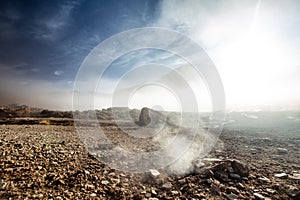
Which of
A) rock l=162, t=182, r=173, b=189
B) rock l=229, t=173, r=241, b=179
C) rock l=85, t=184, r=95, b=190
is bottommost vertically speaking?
rock l=162, t=182, r=173, b=189

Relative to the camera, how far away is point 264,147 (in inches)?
424

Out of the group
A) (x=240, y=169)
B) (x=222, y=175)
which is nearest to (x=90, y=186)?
(x=222, y=175)

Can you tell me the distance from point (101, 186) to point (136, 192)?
84 centimetres

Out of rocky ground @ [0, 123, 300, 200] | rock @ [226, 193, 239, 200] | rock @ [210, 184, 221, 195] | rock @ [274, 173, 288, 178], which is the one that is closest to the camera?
rocky ground @ [0, 123, 300, 200]

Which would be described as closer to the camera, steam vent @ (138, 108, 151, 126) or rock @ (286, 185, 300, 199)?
rock @ (286, 185, 300, 199)

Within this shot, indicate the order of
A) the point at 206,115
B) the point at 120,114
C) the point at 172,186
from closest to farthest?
the point at 172,186 < the point at 206,115 < the point at 120,114

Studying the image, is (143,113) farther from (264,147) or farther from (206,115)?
(264,147)

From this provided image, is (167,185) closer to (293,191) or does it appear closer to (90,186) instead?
(90,186)

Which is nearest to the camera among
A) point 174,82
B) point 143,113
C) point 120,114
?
point 174,82

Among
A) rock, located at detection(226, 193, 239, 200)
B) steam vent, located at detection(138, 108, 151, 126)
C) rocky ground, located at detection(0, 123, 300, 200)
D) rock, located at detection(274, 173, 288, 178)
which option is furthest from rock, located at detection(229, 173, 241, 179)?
steam vent, located at detection(138, 108, 151, 126)

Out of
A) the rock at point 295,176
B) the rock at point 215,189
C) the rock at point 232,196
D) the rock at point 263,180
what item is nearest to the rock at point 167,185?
the rock at point 215,189

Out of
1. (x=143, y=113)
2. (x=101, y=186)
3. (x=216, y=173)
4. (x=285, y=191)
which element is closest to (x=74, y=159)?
(x=101, y=186)

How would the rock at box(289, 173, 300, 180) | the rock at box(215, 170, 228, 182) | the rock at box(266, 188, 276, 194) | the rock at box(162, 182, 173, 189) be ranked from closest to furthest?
the rock at box(266, 188, 276, 194) → the rock at box(162, 182, 173, 189) → the rock at box(215, 170, 228, 182) → the rock at box(289, 173, 300, 180)

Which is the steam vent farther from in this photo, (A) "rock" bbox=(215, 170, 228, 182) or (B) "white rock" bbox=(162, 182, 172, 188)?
(B) "white rock" bbox=(162, 182, 172, 188)
